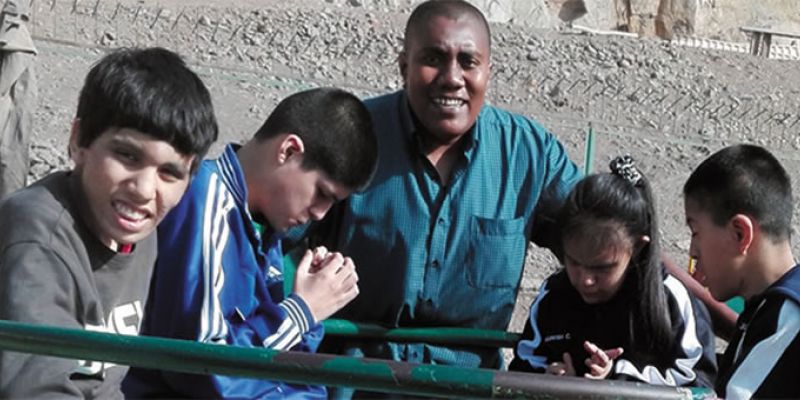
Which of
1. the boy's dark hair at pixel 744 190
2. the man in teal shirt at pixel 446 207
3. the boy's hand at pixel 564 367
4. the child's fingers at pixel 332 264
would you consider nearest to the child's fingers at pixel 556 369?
the boy's hand at pixel 564 367

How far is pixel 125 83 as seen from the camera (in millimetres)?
3154

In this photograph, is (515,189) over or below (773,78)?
over

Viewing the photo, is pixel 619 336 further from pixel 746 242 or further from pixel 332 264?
pixel 332 264

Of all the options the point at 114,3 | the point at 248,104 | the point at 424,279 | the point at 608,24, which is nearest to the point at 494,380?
the point at 424,279

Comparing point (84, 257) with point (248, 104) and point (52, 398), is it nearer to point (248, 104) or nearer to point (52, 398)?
point (52, 398)

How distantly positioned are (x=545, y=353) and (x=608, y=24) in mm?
25275

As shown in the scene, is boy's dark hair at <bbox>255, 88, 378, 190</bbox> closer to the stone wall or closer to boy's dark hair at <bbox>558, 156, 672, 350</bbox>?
boy's dark hair at <bbox>558, 156, 672, 350</bbox>

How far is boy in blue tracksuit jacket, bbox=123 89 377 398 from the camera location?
138 inches

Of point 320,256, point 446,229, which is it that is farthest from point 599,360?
point 320,256

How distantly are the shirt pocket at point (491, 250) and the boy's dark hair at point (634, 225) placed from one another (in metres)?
0.21

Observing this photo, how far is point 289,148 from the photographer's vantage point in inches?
151

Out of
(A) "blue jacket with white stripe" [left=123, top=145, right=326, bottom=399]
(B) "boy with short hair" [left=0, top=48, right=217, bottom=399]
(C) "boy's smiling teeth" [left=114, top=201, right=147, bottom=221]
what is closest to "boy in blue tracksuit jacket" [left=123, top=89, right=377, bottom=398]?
(A) "blue jacket with white stripe" [left=123, top=145, right=326, bottom=399]

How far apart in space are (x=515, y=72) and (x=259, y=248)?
52.3 feet

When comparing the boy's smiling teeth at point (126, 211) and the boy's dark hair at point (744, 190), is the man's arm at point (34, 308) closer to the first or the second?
the boy's smiling teeth at point (126, 211)
